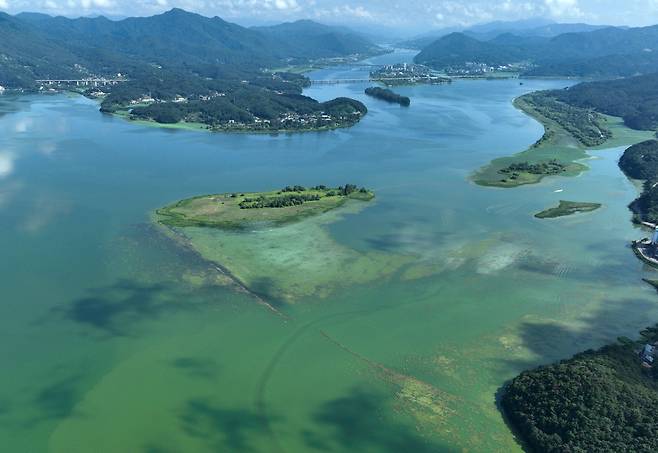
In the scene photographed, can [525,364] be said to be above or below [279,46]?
below

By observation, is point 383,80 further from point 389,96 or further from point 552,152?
point 552,152

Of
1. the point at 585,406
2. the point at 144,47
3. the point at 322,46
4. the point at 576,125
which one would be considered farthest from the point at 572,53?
the point at 585,406

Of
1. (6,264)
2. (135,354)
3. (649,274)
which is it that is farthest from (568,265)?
(6,264)

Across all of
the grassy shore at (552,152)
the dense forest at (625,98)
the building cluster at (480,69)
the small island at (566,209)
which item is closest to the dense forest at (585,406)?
the small island at (566,209)

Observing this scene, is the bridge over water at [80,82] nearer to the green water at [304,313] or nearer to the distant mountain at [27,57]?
the distant mountain at [27,57]

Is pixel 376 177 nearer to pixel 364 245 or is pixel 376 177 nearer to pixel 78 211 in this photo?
pixel 364 245

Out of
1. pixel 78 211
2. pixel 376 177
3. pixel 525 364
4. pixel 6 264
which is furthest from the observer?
pixel 376 177

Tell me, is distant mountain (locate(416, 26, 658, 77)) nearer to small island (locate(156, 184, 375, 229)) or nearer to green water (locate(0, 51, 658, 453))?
green water (locate(0, 51, 658, 453))
